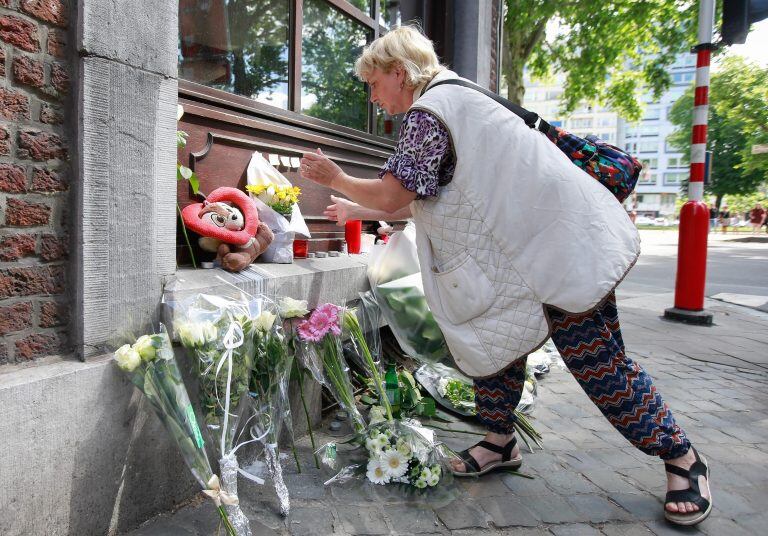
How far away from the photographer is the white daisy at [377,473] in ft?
7.97

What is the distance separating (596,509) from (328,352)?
1263 millimetres

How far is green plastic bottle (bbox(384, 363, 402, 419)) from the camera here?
3.01 m

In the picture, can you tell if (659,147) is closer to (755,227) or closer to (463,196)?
(755,227)

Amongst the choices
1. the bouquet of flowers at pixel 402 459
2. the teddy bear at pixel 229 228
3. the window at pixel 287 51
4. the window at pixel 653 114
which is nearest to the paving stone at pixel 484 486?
the bouquet of flowers at pixel 402 459

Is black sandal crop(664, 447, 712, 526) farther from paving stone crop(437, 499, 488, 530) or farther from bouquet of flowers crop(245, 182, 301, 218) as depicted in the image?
bouquet of flowers crop(245, 182, 301, 218)

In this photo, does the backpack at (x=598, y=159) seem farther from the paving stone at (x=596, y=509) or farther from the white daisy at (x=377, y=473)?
the white daisy at (x=377, y=473)

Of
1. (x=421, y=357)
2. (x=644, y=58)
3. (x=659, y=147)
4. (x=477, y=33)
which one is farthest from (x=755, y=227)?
(x=659, y=147)

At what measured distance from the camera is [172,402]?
1.82 metres

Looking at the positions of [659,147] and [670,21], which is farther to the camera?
[659,147]

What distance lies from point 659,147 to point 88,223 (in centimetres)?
8085

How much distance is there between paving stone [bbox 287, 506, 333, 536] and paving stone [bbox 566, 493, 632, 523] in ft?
3.22

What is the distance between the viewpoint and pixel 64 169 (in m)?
1.86

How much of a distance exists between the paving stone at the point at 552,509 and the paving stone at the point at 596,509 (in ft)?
0.09

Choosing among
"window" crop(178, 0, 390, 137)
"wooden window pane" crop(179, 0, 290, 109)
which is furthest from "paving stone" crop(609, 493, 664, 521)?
"wooden window pane" crop(179, 0, 290, 109)
